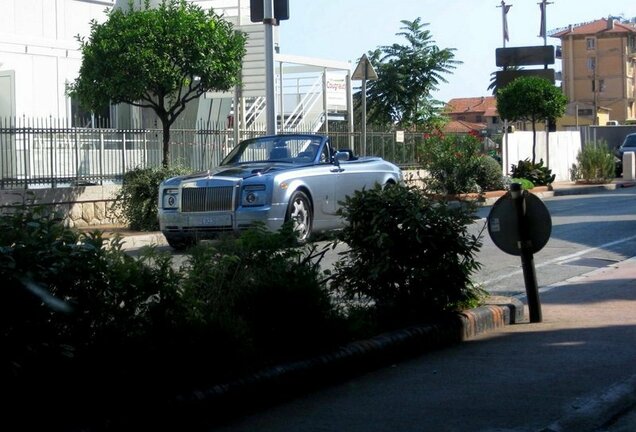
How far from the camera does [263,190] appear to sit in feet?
46.9

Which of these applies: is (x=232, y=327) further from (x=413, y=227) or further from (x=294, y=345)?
(x=413, y=227)

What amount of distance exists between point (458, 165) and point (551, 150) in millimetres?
10991

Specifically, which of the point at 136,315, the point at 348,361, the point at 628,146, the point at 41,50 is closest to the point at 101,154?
the point at 41,50

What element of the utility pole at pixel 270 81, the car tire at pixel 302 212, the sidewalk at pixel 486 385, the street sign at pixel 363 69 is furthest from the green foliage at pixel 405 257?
the street sign at pixel 363 69

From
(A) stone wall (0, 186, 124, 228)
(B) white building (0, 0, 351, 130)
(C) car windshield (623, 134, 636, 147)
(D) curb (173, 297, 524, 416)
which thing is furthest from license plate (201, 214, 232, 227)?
(C) car windshield (623, 134, 636, 147)

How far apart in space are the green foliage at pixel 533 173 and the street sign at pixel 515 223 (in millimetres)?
21942

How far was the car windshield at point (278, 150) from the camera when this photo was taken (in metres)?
15.9

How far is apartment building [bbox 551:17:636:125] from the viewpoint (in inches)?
3711

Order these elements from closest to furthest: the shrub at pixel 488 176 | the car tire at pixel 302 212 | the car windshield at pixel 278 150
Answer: the car tire at pixel 302 212
the car windshield at pixel 278 150
the shrub at pixel 488 176

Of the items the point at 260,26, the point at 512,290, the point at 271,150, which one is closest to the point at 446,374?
the point at 512,290

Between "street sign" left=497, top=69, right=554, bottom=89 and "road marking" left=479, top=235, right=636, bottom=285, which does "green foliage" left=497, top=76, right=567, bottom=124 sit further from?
"road marking" left=479, top=235, right=636, bottom=285

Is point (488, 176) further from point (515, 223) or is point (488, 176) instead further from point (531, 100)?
point (515, 223)

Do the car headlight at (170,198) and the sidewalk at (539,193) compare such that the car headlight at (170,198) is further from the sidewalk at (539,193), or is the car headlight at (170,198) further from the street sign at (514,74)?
the street sign at (514,74)

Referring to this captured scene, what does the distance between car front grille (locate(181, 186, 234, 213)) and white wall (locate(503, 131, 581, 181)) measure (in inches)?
785
